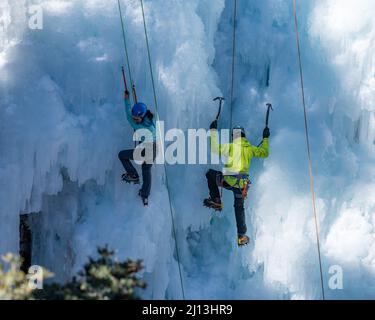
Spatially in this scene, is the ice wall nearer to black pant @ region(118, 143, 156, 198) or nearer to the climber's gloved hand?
black pant @ region(118, 143, 156, 198)

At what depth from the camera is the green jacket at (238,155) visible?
8.68 metres

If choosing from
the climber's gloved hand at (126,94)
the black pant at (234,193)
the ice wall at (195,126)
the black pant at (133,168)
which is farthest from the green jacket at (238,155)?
the climber's gloved hand at (126,94)

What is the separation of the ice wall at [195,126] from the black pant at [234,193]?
48 cm

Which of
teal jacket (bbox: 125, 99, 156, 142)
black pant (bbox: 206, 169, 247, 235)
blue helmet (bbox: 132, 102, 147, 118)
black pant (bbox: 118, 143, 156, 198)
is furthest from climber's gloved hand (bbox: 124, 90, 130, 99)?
black pant (bbox: 206, 169, 247, 235)

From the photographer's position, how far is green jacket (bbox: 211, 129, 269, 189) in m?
8.68

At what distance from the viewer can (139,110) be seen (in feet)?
26.8

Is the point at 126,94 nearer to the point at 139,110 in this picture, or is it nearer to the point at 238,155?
the point at 139,110

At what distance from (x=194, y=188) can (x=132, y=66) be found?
5.80ft

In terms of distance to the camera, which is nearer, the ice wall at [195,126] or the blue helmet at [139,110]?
the blue helmet at [139,110]

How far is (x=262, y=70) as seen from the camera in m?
10.3

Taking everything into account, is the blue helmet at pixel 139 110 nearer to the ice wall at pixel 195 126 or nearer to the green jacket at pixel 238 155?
the ice wall at pixel 195 126

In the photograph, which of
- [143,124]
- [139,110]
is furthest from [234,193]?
[139,110]
